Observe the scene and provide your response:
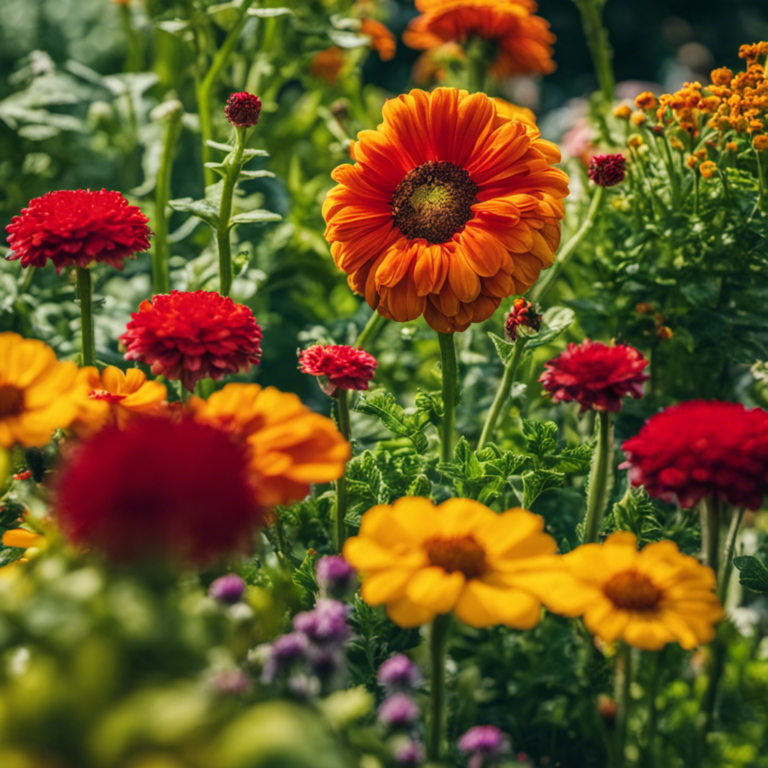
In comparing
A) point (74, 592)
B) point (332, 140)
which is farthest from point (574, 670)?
point (332, 140)

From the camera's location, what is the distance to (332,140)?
1.61 metres

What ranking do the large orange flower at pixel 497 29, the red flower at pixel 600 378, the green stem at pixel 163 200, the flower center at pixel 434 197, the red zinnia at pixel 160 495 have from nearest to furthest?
the red zinnia at pixel 160 495, the red flower at pixel 600 378, the flower center at pixel 434 197, the green stem at pixel 163 200, the large orange flower at pixel 497 29

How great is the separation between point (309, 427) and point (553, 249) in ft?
1.16

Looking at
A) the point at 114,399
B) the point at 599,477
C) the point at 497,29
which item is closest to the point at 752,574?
the point at 599,477

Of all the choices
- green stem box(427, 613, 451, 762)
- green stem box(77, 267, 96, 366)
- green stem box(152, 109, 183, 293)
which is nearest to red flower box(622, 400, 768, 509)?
green stem box(427, 613, 451, 762)

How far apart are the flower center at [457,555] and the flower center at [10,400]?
0.90ft

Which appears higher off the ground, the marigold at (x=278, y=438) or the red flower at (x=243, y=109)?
the red flower at (x=243, y=109)

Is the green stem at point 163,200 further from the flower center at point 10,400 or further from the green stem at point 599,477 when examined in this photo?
the green stem at point 599,477

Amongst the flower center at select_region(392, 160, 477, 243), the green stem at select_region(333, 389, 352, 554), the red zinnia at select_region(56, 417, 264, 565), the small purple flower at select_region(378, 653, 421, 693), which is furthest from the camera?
the flower center at select_region(392, 160, 477, 243)

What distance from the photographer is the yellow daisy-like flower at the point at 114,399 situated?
54 cm

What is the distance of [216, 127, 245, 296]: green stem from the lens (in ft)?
2.55

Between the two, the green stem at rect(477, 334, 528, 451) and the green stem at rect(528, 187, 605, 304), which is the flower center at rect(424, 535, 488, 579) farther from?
the green stem at rect(528, 187, 605, 304)

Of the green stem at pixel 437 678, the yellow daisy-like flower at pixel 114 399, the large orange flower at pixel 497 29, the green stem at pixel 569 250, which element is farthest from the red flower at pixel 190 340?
the large orange flower at pixel 497 29

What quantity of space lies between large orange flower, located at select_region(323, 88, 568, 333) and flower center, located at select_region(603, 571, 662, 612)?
12.1 inches
